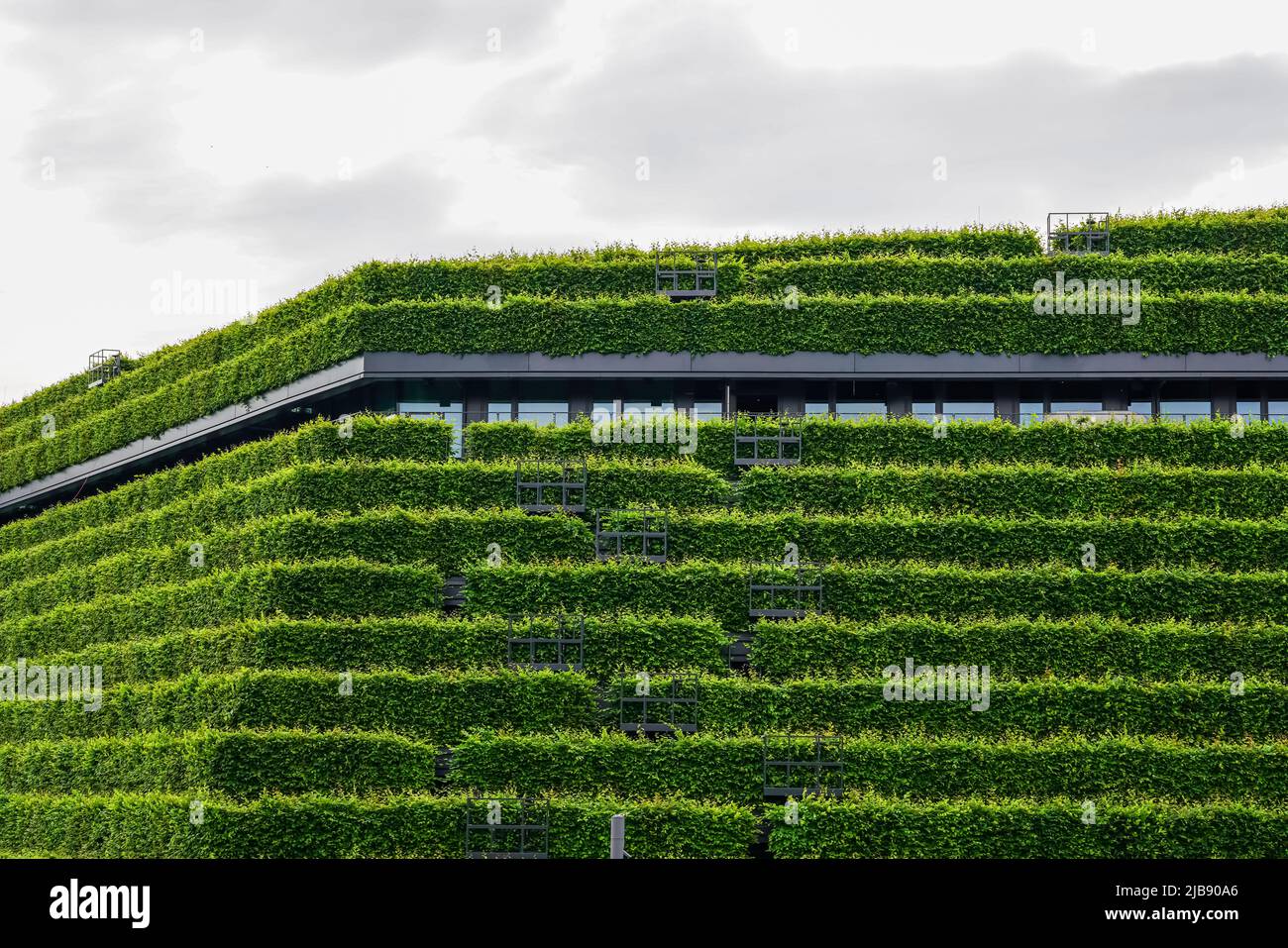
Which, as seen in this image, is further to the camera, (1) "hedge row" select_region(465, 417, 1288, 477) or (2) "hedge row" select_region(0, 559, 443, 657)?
(1) "hedge row" select_region(465, 417, 1288, 477)

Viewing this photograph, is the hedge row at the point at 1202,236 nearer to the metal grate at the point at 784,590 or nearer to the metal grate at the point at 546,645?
the metal grate at the point at 784,590

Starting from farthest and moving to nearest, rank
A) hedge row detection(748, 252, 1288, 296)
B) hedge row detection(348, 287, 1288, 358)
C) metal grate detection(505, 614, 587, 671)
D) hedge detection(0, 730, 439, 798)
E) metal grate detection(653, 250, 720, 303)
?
1. hedge row detection(748, 252, 1288, 296)
2. metal grate detection(653, 250, 720, 303)
3. hedge row detection(348, 287, 1288, 358)
4. metal grate detection(505, 614, 587, 671)
5. hedge detection(0, 730, 439, 798)

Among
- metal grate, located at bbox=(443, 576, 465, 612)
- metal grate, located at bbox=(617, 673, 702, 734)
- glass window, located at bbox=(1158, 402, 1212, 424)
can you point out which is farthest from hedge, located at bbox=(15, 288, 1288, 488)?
metal grate, located at bbox=(617, 673, 702, 734)

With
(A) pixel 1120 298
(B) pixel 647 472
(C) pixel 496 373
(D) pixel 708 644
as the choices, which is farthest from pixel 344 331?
(A) pixel 1120 298

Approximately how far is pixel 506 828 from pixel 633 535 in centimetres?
842

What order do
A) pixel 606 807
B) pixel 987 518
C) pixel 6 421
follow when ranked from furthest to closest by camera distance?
pixel 6 421 < pixel 987 518 < pixel 606 807

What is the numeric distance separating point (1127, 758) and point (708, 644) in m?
10.2

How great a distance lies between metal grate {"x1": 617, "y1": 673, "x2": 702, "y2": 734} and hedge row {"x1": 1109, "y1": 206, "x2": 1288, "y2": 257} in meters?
19.5

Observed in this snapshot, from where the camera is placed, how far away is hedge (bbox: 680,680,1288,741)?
118 ft

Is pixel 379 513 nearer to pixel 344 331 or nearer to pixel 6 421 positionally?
pixel 344 331

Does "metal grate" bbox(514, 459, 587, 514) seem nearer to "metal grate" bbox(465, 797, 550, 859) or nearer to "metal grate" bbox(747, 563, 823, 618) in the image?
"metal grate" bbox(747, 563, 823, 618)

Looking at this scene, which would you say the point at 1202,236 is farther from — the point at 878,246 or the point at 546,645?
the point at 546,645

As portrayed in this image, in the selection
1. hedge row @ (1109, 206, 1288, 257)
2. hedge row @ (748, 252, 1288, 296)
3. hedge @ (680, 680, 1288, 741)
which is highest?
hedge row @ (1109, 206, 1288, 257)

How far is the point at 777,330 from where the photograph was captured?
139 ft
